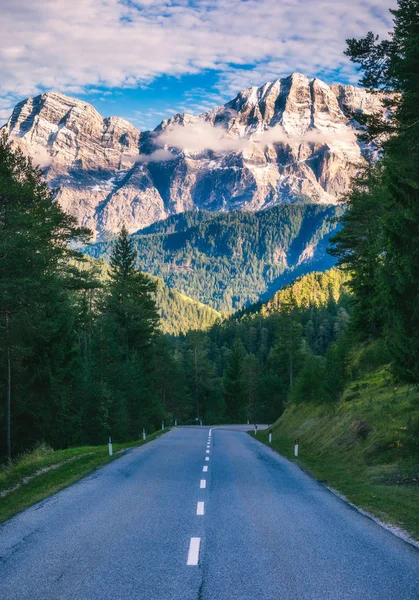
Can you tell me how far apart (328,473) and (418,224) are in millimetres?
9286

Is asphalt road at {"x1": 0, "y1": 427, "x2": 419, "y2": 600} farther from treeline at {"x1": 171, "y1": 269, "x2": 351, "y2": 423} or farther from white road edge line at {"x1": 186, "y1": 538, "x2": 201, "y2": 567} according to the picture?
treeline at {"x1": 171, "y1": 269, "x2": 351, "y2": 423}

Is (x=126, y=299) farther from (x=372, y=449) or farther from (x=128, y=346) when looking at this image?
(x=372, y=449)

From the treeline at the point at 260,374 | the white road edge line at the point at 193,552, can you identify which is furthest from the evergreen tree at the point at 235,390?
the white road edge line at the point at 193,552

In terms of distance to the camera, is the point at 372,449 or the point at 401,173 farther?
the point at 372,449

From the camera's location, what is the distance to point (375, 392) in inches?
1033

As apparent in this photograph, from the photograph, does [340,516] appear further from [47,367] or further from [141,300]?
[141,300]

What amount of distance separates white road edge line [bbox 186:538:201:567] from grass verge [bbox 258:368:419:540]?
3.90 m

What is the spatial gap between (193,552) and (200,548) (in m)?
0.27

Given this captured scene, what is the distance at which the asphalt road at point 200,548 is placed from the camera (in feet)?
20.8

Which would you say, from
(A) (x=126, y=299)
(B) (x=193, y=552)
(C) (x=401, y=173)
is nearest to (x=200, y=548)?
(B) (x=193, y=552)

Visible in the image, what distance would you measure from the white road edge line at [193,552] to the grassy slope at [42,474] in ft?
15.2

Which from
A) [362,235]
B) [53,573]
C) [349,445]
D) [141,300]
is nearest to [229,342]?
[141,300]

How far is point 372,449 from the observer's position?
18.4m

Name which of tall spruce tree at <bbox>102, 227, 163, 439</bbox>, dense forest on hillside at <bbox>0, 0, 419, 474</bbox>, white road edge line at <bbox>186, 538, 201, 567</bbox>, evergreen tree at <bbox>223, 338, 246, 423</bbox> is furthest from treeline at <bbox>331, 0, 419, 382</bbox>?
evergreen tree at <bbox>223, 338, 246, 423</bbox>
